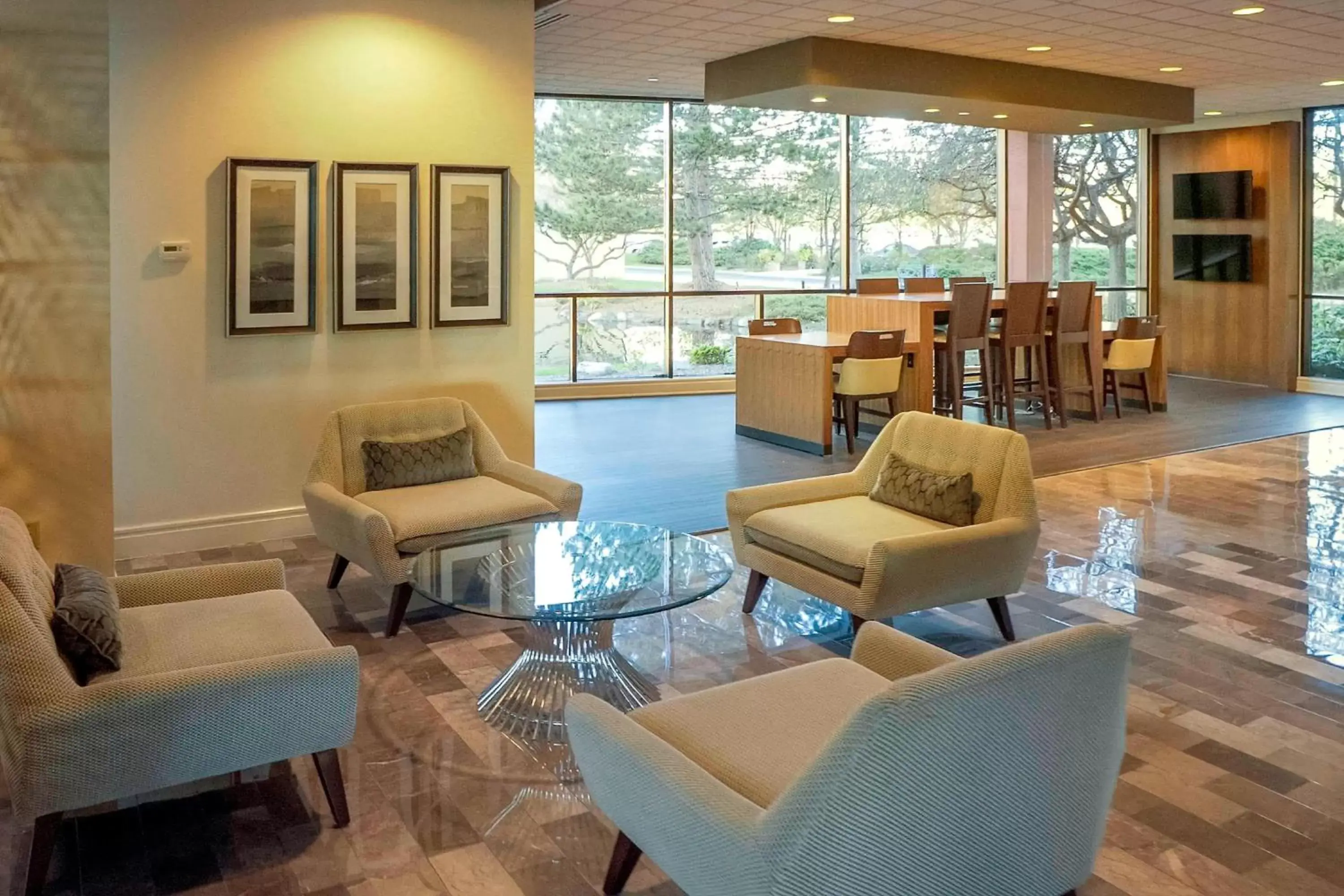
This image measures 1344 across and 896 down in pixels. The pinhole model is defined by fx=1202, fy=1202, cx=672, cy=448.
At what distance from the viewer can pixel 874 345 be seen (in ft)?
26.7

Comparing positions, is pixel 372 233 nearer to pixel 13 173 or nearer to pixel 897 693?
pixel 13 173

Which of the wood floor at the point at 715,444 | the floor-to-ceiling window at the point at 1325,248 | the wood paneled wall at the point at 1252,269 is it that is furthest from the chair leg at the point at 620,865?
the floor-to-ceiling window at the point at 1325,248

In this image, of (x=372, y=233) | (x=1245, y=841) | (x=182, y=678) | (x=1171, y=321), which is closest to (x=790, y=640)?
(x=1245, y=841)

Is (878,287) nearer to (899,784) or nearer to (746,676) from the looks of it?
(746,676)

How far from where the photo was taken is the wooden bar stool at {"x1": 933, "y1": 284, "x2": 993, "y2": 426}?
8891 mm

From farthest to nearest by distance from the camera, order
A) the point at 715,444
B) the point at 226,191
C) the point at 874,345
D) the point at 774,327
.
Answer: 1. the point at 774,327
2. the point at 715,444
3. the point at 874,345
4. the point at 226,191

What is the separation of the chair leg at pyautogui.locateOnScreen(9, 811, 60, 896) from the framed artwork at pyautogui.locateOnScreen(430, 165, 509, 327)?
3784mm

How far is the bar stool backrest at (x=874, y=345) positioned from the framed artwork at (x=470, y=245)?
2771 millimetres

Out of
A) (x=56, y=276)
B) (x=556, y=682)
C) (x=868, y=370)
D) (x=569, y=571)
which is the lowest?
(x=556, y=682)

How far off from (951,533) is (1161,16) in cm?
457

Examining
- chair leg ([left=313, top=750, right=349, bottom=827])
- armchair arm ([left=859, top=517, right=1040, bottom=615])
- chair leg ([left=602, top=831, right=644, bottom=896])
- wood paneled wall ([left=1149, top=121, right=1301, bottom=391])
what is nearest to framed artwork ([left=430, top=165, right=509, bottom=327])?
armchair arm ([left=859, top=517, right=1040, bottom=615])

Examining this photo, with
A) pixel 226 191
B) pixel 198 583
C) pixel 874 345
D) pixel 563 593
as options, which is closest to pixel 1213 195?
pixel 874 345

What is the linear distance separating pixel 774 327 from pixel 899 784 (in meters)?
7.27

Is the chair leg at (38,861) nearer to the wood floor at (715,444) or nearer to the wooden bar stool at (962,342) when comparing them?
the wood floor at (715,444)
